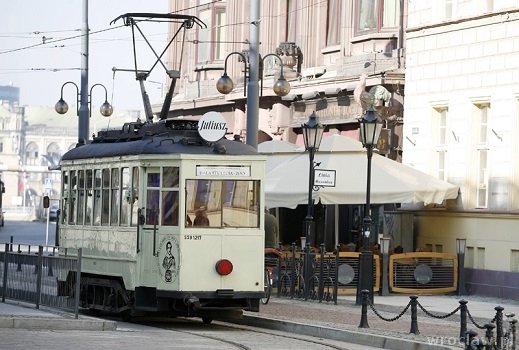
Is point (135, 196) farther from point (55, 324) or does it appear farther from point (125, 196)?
point (55, 324)

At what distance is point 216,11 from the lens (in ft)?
155

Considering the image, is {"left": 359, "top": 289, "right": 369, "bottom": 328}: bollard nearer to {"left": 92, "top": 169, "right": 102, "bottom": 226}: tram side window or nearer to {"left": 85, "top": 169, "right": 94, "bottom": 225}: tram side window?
{"left": 92, "top": 169, "right": 102, "bottom": 226}: tram side window

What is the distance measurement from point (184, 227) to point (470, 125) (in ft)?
34.2

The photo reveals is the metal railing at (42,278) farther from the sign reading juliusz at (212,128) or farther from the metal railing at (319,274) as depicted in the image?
the metal railing at (319,274)

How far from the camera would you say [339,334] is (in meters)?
21.8

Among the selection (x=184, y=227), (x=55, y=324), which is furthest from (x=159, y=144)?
(x=55, y=324)

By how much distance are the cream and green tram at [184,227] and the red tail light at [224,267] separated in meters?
0.01

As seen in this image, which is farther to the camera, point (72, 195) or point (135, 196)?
point (72, 195)

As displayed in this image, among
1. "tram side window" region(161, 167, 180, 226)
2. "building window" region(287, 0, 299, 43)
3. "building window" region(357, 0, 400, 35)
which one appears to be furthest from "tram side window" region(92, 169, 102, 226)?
"building window" region(287, 0, 299, 43)

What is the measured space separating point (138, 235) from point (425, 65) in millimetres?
11786

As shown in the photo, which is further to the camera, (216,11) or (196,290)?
(216,11)

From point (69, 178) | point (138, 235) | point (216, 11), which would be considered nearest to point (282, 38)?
point (216, 11)

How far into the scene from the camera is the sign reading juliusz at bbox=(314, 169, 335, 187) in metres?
28.9

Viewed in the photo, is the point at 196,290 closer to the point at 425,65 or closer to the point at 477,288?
the point at 477,288
